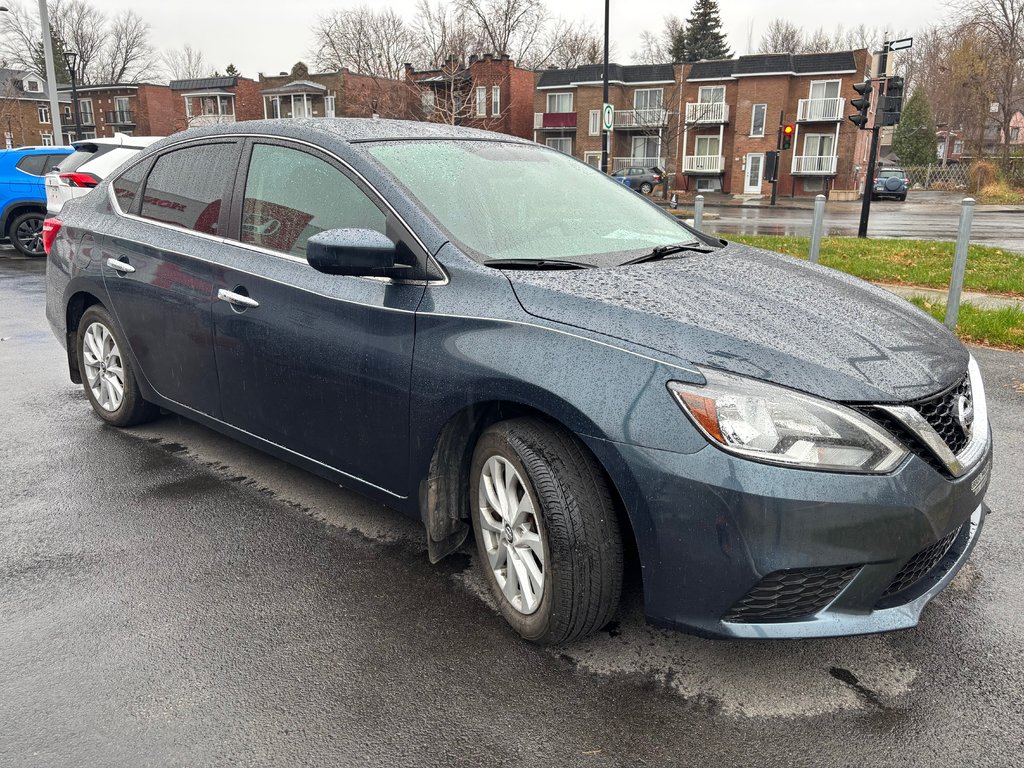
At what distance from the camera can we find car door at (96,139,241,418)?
3.85 m

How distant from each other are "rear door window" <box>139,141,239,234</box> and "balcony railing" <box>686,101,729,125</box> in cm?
5151

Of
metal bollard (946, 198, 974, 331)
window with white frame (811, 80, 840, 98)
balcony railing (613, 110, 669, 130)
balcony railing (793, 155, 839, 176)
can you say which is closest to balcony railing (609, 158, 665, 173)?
balcony railing (613, 110, 669, 130)

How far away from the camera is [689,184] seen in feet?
176

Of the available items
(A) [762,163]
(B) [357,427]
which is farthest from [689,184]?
(B) [357,427]

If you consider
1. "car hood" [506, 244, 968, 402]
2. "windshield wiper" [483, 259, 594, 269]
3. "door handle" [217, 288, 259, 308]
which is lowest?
"door handle" [217, 288, 259, 308]

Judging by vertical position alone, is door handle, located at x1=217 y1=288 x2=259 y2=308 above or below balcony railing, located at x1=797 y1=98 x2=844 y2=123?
below

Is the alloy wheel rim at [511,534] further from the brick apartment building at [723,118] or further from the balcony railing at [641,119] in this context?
the balcony railing at [641,119]

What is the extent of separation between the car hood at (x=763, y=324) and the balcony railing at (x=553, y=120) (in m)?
54.7

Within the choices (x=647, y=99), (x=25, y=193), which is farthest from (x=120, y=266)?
(x=647, y=99)

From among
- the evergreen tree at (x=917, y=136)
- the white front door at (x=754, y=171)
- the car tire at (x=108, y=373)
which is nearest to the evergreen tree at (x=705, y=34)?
the evergreen tree at (x=917, y=136)

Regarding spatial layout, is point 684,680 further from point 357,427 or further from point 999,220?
point 999,220

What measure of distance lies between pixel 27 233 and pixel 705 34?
75.4 m

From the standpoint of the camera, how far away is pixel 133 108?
70312 millimetres

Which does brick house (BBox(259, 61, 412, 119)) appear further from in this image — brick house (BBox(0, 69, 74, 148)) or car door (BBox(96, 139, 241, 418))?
car door (BBox(96, 139, 241, 418))
